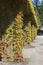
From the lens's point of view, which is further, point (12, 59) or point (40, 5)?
point (40, 5)

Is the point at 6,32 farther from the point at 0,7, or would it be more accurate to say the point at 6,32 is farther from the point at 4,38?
the point at 0,7

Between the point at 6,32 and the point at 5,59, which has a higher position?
the point at 6,32

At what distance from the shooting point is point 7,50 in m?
9.54

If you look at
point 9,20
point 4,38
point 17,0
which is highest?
point 17,0

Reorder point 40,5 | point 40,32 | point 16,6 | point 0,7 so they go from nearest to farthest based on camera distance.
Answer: point 0,7 → point 16,6 → point 40,32 → point 40,5

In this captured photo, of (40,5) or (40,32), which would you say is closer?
(40,32)

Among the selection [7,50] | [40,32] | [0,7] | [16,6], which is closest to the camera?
[0,7]

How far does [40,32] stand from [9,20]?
50.0 m

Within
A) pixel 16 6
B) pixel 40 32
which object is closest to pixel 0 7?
pixel 16 6

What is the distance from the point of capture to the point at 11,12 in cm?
988

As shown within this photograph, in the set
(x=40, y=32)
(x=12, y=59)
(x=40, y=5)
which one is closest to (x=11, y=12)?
(x=12, y=59)

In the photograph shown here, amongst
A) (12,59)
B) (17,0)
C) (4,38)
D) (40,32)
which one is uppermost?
(17,0)

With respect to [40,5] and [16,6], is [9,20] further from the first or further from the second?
[40,5]

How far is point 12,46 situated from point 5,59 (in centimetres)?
Answer: 119
